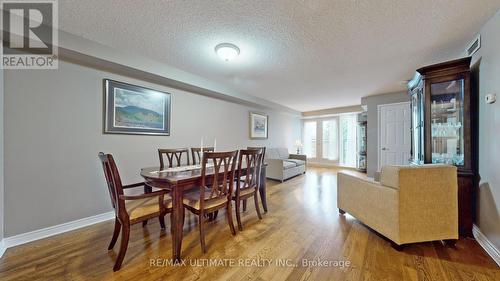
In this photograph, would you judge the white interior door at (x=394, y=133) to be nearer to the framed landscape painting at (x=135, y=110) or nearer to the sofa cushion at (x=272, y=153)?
the sofa cushion at (x=272, y=153)

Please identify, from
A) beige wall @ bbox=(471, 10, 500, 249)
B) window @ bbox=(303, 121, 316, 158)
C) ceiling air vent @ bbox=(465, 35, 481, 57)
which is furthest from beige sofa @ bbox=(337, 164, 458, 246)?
window @ bbox=(303, 121, 316, 158)

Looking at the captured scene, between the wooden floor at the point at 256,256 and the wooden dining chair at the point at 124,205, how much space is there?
260mm

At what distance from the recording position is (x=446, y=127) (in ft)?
7.86

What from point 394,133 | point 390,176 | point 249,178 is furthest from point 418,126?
point 249,178

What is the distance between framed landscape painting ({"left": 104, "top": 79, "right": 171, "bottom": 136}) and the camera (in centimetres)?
259

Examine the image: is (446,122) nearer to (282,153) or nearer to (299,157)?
(299,157)

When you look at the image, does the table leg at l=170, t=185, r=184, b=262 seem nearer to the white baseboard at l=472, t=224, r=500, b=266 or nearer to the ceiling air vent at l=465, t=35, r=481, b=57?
the white baseboard at l=472, t=224, r=500, b=266

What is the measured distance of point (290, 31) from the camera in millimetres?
2031

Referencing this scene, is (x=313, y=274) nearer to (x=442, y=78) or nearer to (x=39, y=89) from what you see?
(x=442, y=78)

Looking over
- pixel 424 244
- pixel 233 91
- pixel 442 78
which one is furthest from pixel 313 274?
pixel 233 91

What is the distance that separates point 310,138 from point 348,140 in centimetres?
148

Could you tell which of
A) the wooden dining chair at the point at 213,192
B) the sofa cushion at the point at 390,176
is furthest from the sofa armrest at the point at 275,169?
the sofa cushion at the point at 390,176

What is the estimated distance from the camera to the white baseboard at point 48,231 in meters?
→ 1.89

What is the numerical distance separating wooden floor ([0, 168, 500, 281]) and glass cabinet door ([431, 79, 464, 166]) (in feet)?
3.32
